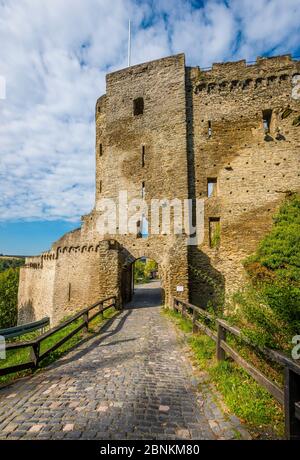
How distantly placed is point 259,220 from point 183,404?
12.3 meters

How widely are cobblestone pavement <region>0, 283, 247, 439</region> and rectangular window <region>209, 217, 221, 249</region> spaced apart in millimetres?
8945

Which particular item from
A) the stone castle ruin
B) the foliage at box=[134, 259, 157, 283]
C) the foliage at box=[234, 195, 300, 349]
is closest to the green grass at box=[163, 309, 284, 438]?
the foliage at box=[234, 195, 300, 349]

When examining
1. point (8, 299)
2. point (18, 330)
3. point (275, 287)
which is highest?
point (275, 287)

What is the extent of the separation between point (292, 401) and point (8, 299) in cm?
3271

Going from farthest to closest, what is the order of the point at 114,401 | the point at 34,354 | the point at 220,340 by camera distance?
1. the point at 34,354
2. the point at 220,340
3. the point at 114,401

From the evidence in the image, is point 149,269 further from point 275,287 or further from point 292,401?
point 292,401

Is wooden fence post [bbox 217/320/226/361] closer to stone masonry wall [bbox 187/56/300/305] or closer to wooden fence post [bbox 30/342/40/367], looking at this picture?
wooden fence post [bbox 30/342/40/367]

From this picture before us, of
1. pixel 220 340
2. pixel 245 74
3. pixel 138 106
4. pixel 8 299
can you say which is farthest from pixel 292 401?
pixel 8 299

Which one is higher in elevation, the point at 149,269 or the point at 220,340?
the point at 149,269

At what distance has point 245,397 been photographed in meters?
3.56

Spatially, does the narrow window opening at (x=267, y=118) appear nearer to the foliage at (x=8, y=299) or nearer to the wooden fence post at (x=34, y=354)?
the wooden fence post at (x=34, y=354)

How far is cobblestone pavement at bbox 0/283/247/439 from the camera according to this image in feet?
10.1

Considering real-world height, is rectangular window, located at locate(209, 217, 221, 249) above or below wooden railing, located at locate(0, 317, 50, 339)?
above

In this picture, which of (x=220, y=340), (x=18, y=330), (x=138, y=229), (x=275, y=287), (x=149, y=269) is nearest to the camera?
(x=275, y=287)
